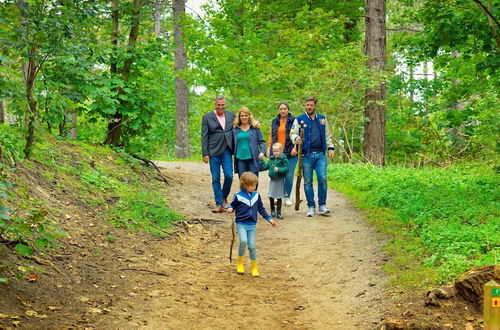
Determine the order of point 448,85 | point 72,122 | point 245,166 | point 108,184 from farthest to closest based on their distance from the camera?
1. point 448,85
2. point 72,122
3. point 245,166
4. point 108,184

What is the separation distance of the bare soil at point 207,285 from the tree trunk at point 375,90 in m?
7.24

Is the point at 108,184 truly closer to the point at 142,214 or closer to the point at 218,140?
the point at 142,214

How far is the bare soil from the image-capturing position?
541cm

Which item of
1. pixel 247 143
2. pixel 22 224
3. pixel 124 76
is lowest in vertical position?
pixel 22 224

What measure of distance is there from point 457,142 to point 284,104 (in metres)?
8.72

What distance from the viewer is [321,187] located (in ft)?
35.0

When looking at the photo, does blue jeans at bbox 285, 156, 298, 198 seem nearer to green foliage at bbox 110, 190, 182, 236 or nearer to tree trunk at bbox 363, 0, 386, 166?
green foliage at bbox 110, 190, 182, 236

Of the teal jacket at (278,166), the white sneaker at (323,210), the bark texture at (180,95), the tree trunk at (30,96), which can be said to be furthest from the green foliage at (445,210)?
the bark texture at (180,95)

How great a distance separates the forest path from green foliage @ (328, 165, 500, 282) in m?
0.69

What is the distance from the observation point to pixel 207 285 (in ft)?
23.0

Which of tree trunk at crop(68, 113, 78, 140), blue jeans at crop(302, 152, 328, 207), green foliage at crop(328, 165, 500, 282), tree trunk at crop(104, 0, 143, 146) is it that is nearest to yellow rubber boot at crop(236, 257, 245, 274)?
green foliage at crop(328, 165, 500, 282)

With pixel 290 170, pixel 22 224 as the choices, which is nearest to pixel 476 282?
pixel 22 224

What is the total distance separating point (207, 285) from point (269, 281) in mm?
884

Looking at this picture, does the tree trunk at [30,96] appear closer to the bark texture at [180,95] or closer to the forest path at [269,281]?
the forest path at [269,281]
